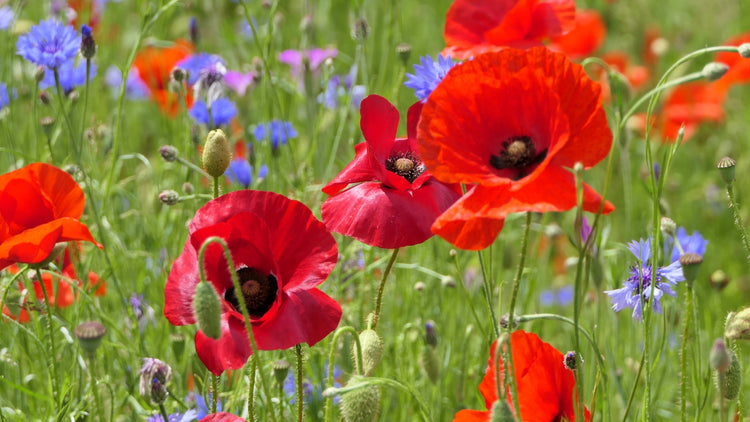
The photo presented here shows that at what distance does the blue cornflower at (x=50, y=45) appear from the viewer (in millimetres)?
1930

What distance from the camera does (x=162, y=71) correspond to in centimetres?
306

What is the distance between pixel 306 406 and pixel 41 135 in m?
1.38

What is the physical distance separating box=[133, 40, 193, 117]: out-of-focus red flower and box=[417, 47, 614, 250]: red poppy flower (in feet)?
5.56

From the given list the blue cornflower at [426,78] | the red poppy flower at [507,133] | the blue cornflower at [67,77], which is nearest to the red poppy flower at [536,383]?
the red poppy flower at [507,133]

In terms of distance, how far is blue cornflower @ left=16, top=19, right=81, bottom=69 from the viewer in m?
1.93

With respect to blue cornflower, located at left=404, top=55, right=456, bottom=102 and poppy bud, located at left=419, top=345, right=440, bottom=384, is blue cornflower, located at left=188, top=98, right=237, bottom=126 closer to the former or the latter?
blue cornflower, located at left=404, top=55, right=456, bottom=102

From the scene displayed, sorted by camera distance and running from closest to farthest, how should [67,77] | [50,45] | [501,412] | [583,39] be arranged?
[501,412] → [50,45] → [67,77] → [583,39]

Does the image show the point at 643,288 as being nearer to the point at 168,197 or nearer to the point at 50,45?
the point at 168,197

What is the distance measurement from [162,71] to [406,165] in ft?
5.82

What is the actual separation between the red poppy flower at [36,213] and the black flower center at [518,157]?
636mm

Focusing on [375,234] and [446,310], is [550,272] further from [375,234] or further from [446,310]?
[375,234]

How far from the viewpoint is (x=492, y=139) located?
134cm

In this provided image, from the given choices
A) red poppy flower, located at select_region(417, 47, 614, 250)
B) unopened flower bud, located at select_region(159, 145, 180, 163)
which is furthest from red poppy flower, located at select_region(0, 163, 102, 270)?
red poppy flower, located at select_region(417, 47, 614, 250)

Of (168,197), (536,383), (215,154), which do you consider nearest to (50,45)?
(168,197)
